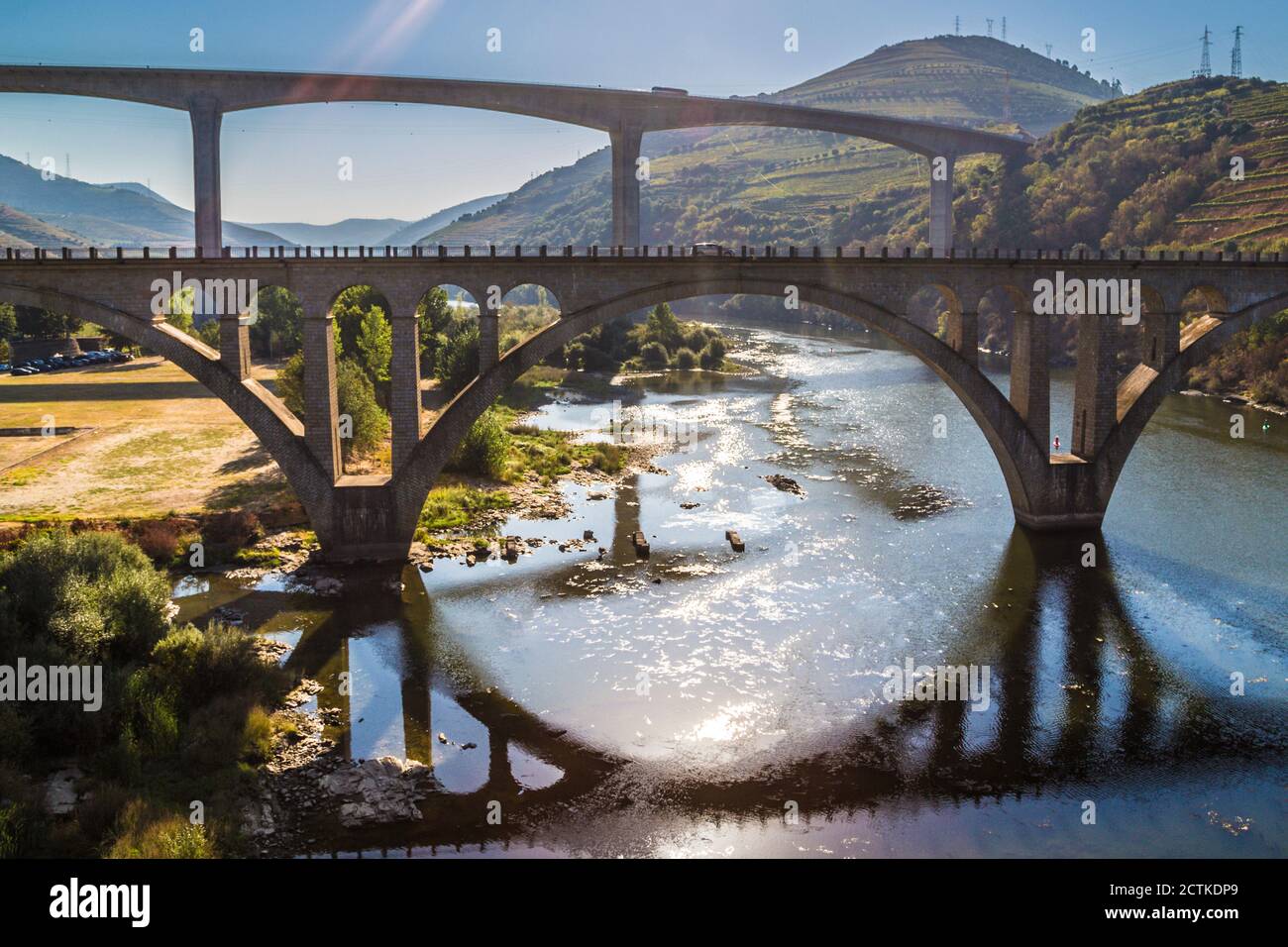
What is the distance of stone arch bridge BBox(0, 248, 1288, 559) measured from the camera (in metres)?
35.5

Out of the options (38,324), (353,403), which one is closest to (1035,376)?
(353,403)

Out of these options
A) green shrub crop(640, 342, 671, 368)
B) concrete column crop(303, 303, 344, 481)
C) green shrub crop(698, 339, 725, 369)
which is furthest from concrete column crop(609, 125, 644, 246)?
Result: concrete column crop(303, 303, 344, 481)

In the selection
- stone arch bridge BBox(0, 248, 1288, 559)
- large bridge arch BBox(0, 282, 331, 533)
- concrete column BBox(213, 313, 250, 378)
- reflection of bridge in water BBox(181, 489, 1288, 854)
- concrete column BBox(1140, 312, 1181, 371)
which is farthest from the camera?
concrete column BBox(1140, 312, 1181, 371)

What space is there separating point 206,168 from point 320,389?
42.6m

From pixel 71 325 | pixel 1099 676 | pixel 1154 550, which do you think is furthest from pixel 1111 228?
pixel 71 325

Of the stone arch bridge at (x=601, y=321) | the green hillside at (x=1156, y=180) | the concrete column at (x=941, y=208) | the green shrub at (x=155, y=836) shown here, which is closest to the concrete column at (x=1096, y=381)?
the stone arch bridge at (x=601, y=321)

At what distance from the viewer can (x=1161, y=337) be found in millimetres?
41031

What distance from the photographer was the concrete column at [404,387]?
3703 centimetres

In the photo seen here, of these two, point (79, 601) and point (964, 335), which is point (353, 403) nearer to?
point (79, 601)

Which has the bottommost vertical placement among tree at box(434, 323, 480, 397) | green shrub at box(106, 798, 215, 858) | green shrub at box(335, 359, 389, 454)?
green shrub at box(106, 798, 215, 858)

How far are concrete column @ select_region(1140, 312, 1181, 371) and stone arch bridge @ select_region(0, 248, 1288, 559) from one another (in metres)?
0.07

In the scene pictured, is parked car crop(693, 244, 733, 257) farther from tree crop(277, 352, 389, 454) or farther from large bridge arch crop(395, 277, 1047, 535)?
tree crop(277, 352, 389, 454)

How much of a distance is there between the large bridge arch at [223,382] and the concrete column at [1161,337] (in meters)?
33.1

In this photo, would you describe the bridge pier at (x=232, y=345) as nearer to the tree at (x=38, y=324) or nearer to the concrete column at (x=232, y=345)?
the concrete column at (x=232, y=345)
